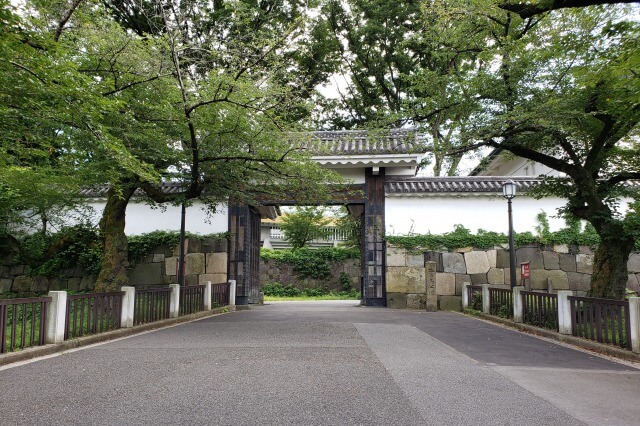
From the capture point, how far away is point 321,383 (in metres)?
A: 4.45

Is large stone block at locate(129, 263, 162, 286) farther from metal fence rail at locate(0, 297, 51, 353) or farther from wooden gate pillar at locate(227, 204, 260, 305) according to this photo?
metal fence rail at locate(0, 297, 51, 353)

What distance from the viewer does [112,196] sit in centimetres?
1070

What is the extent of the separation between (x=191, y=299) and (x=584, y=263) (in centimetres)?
1110

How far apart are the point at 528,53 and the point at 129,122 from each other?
7.46m

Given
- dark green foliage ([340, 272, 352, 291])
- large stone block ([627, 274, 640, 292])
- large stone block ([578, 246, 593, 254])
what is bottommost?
dark green foliage ([340, 272, 352, 291])

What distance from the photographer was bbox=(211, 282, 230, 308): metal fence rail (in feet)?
41.2

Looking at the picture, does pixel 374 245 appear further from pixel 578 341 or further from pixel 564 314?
pixel 578 341

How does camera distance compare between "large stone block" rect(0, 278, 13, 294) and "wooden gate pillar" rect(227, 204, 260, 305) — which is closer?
"wooden gate pillar" rect(227, 204, 260, 305)

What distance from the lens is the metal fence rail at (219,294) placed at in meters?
12.6

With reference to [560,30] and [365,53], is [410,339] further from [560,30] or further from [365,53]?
[365,53]

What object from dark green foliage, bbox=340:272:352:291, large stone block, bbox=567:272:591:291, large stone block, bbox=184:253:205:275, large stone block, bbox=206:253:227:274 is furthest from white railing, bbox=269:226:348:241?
large stone block, bbox=567:272:591:291

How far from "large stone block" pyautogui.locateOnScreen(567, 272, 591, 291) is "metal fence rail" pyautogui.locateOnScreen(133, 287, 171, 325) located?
11141 mm

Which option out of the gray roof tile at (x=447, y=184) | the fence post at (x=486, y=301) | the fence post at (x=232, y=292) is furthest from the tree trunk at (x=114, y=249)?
the fence post at (x=486, y=301)

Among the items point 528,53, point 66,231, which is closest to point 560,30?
point 528,53
